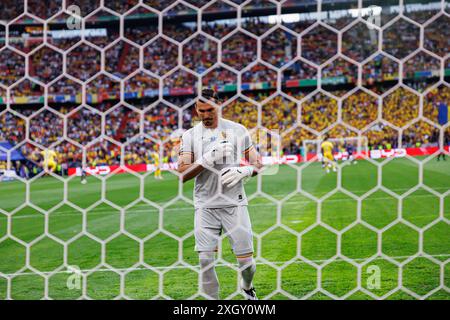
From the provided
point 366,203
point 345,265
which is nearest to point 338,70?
point 366,203

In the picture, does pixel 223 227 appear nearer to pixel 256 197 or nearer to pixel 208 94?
pixel 208 94

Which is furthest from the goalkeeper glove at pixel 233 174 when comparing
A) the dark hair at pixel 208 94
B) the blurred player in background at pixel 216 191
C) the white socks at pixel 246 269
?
the white socks at pixel 246 269

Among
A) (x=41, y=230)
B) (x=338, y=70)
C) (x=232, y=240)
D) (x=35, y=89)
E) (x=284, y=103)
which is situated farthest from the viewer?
(x=338, y=70)

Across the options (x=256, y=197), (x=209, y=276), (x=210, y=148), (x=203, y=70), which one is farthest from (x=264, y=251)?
(x=203, y=70)

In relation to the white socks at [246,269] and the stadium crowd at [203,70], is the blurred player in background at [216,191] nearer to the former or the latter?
the white socks at [246,269]

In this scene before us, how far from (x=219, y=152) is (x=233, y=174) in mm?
220

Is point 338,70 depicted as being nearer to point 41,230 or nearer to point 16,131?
point 16,131

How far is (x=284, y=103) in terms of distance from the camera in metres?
18.1

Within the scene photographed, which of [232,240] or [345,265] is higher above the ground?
[232,240]

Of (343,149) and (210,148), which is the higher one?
(210,148)

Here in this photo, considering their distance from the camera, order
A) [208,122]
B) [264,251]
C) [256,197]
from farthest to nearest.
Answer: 1. [256,197]
2. [264,251]
3. [208,122]

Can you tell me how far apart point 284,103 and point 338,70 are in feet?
9.51

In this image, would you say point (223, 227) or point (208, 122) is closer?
point (208, 122)

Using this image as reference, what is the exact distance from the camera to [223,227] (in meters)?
3.27
